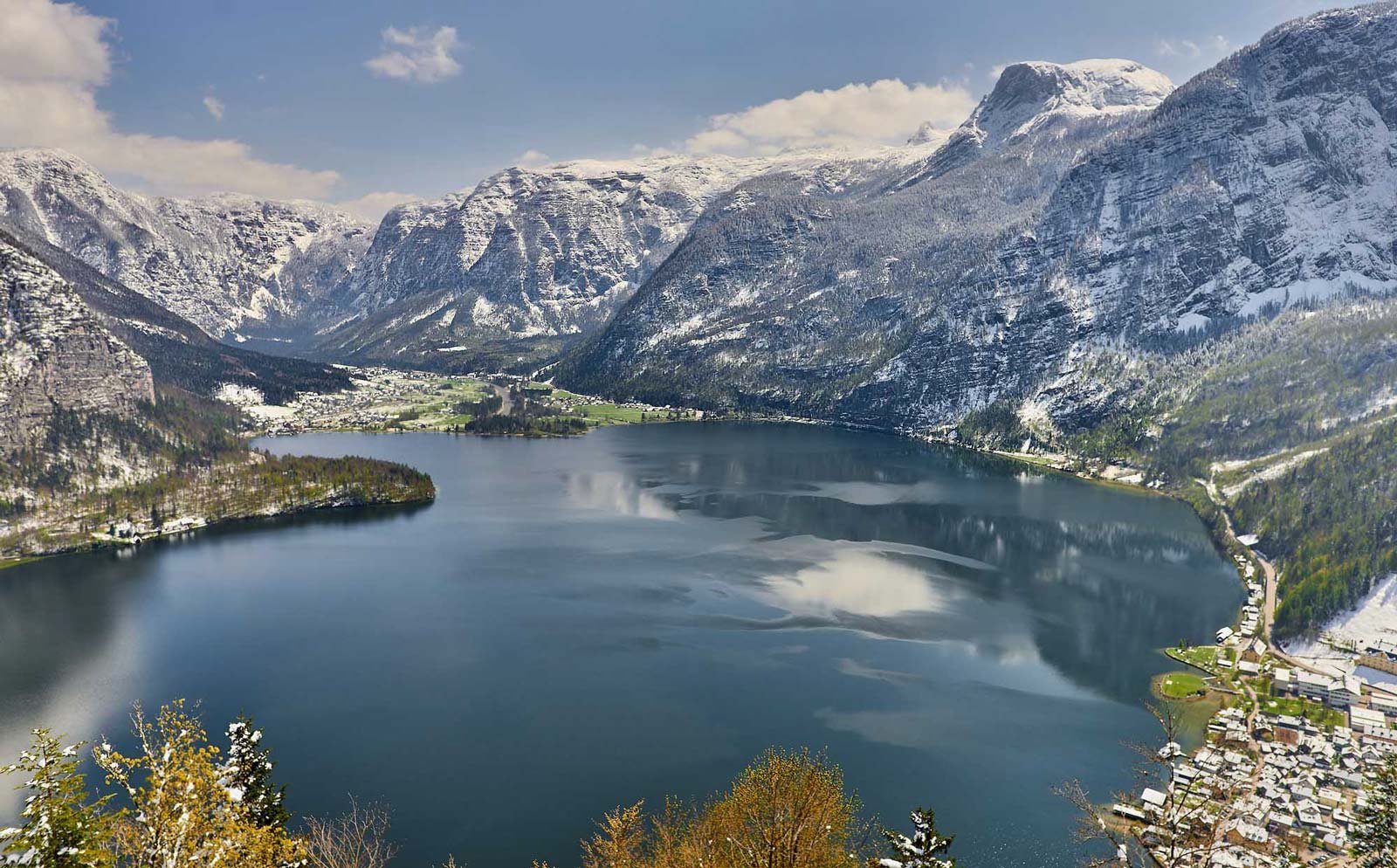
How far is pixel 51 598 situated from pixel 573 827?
324ft

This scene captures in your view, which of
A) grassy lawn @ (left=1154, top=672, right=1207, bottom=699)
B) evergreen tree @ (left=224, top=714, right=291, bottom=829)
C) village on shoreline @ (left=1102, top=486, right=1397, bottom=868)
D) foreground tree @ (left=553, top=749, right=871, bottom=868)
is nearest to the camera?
foreground tree @ (left=553, top=749, right=871, bottom=868)

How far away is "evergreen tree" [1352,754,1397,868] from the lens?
34000 mm

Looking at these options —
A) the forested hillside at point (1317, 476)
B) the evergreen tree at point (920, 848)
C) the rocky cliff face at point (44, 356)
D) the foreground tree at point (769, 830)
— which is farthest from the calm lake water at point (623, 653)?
the rocky cliff face at point (44, 356)

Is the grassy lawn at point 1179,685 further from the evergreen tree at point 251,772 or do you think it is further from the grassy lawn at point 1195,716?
the evergreen tree at point 251,772

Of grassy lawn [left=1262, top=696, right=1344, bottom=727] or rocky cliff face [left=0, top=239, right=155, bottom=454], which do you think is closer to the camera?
grassy lawn [left=1262, top=696, right=1344, bottom=727]

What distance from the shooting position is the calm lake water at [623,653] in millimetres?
65000

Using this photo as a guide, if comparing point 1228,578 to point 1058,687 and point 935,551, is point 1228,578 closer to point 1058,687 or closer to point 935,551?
point 935,551

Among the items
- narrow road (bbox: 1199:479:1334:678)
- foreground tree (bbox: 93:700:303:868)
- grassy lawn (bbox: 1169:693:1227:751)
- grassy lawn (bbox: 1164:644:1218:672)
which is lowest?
grassy lawn (bbox: 1169:693:1227:751)

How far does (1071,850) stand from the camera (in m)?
57.5

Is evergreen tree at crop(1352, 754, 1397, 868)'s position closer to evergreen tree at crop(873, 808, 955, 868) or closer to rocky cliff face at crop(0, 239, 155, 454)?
evergreen tree at crop(873, 808, 955, 868)

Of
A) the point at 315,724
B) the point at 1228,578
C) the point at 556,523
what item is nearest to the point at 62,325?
the point at 556,523

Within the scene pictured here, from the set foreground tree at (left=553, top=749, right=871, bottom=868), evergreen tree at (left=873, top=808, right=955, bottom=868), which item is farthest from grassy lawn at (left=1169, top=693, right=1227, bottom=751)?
evergreen tree at (left=873, top=808, right=955, bottom=868)

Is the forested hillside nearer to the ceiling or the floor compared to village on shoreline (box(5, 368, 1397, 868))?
nearer to the ceiling

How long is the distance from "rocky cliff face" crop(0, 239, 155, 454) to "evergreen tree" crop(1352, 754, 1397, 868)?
8443 inches
